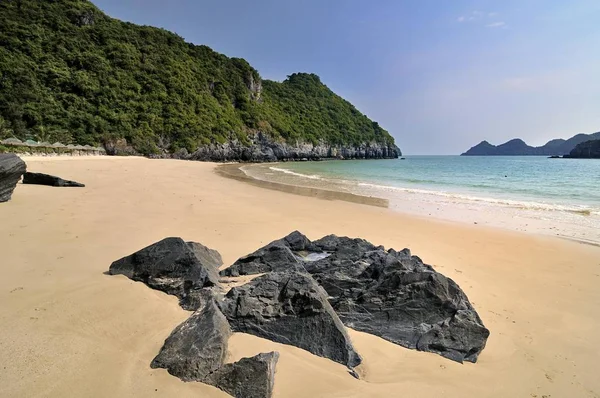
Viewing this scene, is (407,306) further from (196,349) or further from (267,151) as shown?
(267,151)

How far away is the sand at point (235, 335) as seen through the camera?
248 centimetres

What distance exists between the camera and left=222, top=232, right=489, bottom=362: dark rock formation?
10.9 feet

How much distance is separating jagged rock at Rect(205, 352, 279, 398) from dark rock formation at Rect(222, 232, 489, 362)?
1.37m

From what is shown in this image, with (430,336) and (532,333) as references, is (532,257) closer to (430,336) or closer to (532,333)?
(532,333)

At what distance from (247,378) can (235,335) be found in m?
0.70

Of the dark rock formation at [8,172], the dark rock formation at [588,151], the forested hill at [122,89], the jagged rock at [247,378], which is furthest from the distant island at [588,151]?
the dark rock formation at [8,172]

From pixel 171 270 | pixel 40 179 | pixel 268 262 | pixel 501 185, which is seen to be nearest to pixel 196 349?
pixel 171 270

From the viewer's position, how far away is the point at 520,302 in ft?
15.3

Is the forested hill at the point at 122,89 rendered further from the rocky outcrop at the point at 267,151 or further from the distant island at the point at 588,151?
the distant island at the point at 588,151

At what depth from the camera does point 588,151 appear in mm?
127062

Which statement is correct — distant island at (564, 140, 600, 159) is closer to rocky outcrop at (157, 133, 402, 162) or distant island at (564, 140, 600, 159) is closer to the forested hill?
rocky outcrop at (157, 133, 402, 162)

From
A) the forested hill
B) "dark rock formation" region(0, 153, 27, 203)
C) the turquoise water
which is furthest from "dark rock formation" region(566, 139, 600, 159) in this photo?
"dark rock formation" region(0, 153, 27, 203)

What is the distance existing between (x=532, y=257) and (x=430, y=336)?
5.13 metres

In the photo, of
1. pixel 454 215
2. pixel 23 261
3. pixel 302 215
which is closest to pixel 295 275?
pixel 23 261
